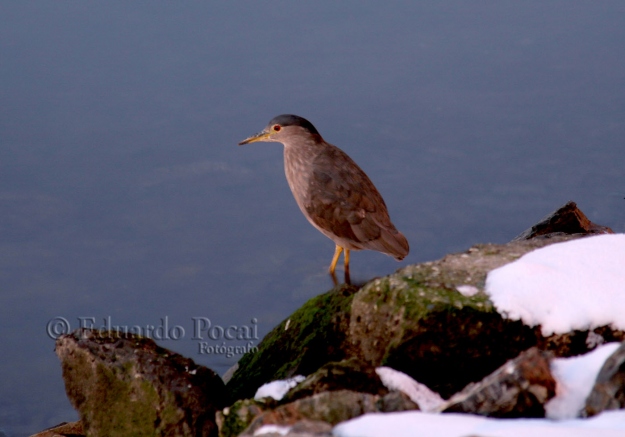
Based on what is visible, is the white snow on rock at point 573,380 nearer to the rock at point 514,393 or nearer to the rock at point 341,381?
the rock at point 514,393

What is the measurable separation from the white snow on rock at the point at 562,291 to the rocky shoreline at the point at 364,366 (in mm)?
66

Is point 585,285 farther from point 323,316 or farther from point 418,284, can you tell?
point 323,316

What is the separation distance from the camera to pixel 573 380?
4.86 meters

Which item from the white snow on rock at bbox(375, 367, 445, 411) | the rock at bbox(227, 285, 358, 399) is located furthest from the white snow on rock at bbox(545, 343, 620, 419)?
the rock at bbox(227, 285, 358, 399)

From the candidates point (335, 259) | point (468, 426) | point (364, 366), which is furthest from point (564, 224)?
point (468, 426)

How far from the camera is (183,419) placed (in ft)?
20.3

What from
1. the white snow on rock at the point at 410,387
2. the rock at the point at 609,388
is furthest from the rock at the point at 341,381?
the rock at the point at 609,388

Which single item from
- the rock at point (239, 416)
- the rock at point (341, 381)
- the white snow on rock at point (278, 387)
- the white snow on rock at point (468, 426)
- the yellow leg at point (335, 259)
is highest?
the yellow leg at point (335, 259)

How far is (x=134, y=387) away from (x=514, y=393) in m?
2.86

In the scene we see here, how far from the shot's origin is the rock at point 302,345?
6.48 metres

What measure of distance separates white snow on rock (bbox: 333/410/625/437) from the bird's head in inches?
199

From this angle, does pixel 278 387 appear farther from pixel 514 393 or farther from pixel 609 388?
pixel 609 388

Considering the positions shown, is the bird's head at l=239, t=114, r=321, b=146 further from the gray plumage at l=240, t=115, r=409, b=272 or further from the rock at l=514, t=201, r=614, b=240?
the rock at l=514, t=201, r=614, b=240

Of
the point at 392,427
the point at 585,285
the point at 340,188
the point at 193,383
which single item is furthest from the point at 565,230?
the point at 392,427
